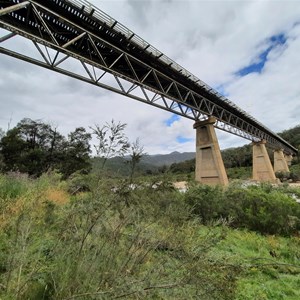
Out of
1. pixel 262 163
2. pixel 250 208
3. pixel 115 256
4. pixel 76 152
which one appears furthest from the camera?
pixel 262 163

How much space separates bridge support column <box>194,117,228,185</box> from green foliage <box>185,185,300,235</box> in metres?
13.5

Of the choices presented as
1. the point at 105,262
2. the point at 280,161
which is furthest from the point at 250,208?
the point at 280,161

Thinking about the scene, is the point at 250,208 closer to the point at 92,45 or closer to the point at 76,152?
the point at 92,45

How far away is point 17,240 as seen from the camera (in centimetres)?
190

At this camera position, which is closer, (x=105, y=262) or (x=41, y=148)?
(x=105, y=262)

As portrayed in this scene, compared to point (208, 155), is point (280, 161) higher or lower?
higher

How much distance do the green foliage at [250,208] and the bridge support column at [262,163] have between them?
33.9m

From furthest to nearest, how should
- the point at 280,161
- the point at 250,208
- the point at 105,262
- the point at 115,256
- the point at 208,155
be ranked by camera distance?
the point at 280,161 → the point at 208,155 → the point at 250,208 → the point at 115,256 → the point at 105,262

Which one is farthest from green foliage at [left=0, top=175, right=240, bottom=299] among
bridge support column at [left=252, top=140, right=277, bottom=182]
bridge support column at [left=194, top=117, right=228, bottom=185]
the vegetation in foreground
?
bridge support column at [left=252, top=140, right=277, bottom=182]

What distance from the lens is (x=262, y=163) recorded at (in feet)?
126

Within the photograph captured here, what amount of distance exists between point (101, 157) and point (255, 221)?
6.36 m

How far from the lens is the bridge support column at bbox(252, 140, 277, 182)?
1479 inches

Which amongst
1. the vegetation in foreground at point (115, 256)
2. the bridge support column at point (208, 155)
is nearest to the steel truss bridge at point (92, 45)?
the bridge support column at point (208, 155)

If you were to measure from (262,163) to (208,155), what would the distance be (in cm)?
2128
